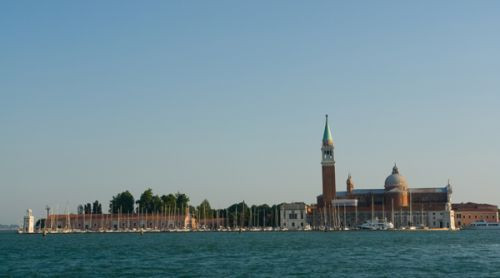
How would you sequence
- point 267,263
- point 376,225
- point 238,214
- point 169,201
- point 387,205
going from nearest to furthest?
point 267,263 < point 376,225 < point 387,205 < point 169,201 < point 238,214

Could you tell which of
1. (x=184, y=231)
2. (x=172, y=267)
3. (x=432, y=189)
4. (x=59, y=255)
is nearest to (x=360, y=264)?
(x=172, y=267)

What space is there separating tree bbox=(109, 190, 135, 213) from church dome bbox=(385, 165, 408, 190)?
167 feet

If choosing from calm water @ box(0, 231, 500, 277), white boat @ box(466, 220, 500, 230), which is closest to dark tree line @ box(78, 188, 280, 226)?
white boat @ box(466, 220, 500, 230)

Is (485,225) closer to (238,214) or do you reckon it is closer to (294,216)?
(294,216)

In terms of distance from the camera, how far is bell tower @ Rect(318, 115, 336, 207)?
145m

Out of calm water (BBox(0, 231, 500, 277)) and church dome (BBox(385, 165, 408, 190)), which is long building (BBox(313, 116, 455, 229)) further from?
calm water (BBox(0, 231, 500, 277))

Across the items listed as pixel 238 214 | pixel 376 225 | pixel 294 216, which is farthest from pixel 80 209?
pixel 376 225

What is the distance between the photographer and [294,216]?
14925 cm

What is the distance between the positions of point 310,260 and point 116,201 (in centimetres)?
10697

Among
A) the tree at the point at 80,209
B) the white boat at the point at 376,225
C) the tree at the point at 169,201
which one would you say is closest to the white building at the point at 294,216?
the white boat at the point at 376,225

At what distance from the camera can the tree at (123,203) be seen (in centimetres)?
15312

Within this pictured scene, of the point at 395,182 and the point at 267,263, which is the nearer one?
the point at 267,263

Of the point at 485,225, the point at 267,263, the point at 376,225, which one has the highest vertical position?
the point at 376,225

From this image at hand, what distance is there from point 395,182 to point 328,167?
530 inches
